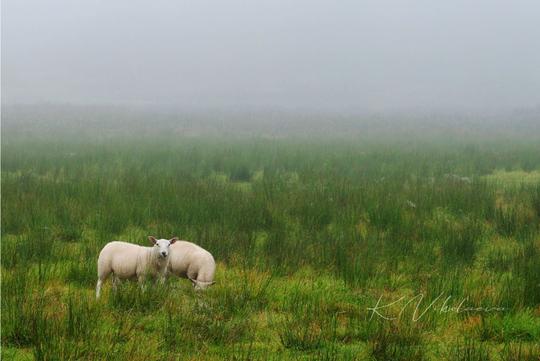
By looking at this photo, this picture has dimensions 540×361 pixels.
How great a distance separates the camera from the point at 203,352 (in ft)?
16.5

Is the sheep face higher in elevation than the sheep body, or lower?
higher

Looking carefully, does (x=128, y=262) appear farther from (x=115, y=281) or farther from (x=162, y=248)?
(x=162, y=248)

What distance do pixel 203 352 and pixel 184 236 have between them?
3.87 meters

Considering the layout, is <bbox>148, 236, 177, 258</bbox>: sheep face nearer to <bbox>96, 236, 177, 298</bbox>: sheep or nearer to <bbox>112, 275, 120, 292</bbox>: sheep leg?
<bbox>96, 236, 177, 298</bbox>: sheep

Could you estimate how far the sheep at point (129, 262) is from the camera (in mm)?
6312

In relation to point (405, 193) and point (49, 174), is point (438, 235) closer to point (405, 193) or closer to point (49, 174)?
point (405, 193)

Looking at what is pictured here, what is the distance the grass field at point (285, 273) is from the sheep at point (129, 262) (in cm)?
19

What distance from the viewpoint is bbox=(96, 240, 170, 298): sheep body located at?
6.31m

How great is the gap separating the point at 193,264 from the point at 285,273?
1378 mm

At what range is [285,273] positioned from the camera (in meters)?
7.44

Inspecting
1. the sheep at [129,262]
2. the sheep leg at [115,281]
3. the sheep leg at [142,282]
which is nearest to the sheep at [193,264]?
the sheep at [129,262]

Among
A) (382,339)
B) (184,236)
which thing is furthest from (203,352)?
(184,236)

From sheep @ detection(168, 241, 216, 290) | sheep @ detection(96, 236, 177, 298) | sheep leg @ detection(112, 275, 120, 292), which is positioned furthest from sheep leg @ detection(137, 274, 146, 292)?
sheep @ detection(168, 241, 216, 290)

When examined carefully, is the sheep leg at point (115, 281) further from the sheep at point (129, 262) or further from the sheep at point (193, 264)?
the sheep at point (193, 264)
